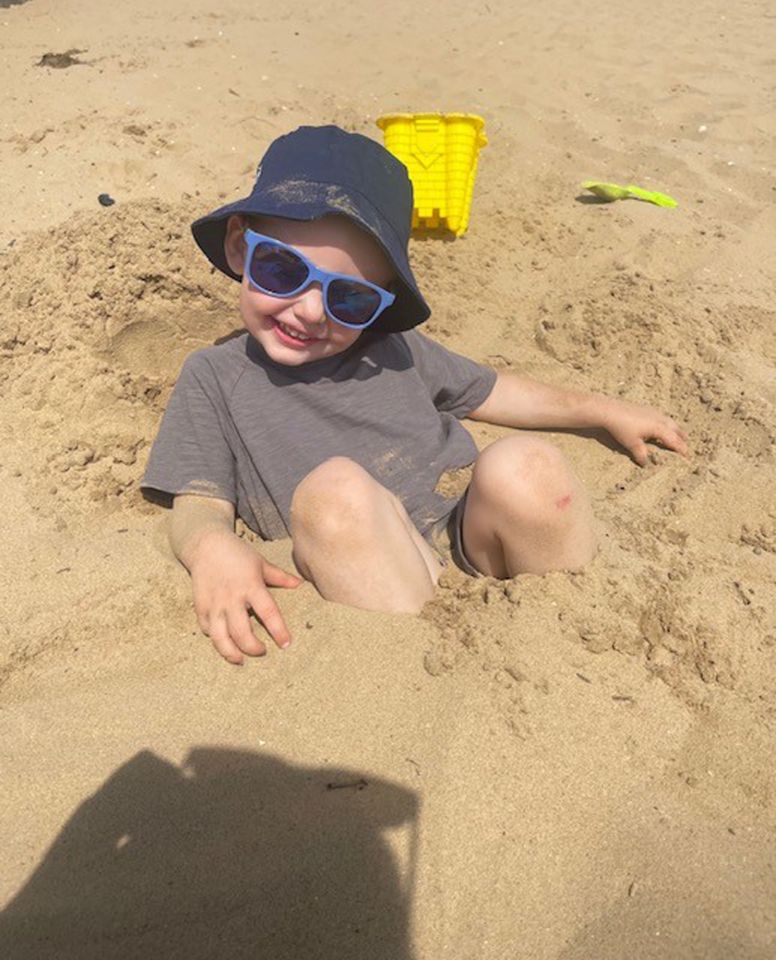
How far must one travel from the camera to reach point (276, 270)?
6.40ft

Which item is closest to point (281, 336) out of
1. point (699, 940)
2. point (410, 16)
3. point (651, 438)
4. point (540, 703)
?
point (540, 703)

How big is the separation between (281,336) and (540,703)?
108 centimetres

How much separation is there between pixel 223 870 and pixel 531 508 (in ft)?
3.08

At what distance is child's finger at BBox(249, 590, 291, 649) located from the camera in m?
1.77

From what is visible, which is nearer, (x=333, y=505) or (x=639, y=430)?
(x=333, y=505)

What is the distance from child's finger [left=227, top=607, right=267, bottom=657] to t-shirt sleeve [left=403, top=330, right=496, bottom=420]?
0.99m

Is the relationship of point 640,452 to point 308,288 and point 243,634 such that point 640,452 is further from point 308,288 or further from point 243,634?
point 243,634

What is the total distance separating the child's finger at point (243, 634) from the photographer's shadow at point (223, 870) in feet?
0.81

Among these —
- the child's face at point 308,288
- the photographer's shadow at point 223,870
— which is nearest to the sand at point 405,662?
the photographer's shadow at point 223,870

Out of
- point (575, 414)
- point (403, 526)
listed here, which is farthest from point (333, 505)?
point (575, 414)

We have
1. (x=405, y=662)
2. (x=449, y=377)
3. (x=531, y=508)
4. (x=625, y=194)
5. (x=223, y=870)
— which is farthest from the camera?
(x=625, y=194)

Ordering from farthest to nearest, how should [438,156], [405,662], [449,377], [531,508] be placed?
[438,156] < [449,377] < [531,508] < [405,662]

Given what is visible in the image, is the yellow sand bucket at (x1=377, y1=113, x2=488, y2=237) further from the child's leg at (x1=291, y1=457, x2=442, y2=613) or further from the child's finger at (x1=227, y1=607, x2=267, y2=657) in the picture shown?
the child's finger at (x1=227, y1=607, x2=267, y2=657)

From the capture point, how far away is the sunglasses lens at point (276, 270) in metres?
1.92
